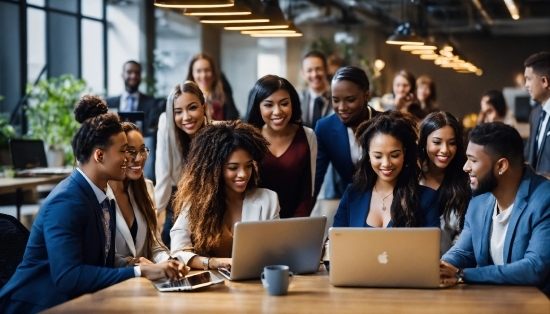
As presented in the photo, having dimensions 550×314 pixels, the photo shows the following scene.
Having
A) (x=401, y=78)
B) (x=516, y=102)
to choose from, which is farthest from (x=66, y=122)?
(x=516, y=102)

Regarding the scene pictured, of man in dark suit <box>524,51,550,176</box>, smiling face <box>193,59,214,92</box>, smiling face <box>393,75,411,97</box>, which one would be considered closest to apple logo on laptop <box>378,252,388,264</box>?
man in dark suit <box>524,51,550,176</box>

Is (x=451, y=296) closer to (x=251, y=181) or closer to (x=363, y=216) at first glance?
(x=363, y=216)

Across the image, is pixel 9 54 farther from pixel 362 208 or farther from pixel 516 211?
pixel 516 211

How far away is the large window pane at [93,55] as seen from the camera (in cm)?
1285

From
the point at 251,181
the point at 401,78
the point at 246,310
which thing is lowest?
the point at 246,310

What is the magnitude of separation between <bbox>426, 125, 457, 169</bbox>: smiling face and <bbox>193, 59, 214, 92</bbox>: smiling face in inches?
98.9

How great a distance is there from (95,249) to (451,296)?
1349 millimetres

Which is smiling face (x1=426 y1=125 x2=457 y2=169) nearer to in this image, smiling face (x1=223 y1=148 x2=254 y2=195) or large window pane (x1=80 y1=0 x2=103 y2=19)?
smiling face (x1=223 y1=148 x2=254 y2=195)

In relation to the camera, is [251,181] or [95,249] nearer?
[95,249]

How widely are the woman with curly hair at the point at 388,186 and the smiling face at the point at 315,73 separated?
3.19m

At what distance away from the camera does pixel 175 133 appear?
481cm

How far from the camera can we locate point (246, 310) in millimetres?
2738

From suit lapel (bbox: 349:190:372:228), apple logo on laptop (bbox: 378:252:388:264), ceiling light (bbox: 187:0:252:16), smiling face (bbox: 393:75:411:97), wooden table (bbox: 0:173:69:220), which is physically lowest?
wooden table (bbox: 0:173:69:220)

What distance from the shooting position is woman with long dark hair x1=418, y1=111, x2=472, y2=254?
167 inches
